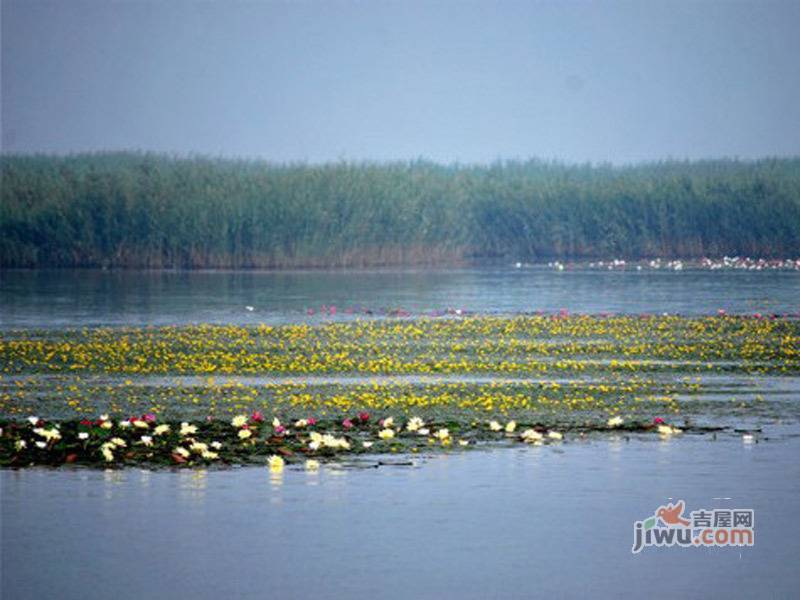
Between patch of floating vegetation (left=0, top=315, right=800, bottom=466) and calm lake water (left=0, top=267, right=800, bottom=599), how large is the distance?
1.00 metres

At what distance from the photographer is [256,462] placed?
57.3 feet

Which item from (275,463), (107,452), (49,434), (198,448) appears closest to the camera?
(275,463)

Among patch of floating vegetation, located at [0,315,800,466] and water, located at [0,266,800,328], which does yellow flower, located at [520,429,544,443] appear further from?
water, located at [0,266,800,328]

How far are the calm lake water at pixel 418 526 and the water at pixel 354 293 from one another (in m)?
20.2

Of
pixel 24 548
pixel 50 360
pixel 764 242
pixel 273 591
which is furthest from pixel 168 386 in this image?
pixel 764 242

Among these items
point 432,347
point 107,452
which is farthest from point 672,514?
point 432,347

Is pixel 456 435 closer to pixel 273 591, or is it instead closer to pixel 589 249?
pixel 273 591

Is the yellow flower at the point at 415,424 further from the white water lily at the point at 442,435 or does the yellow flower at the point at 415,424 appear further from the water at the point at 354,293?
the water at the point at 354,293

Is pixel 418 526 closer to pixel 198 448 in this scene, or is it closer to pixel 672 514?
pixel 672 514

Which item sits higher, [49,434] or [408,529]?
[49,434]

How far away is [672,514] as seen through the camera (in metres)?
14.7

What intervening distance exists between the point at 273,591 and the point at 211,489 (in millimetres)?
4013

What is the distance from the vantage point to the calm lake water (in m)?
12.4

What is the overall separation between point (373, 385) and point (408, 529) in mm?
10493
